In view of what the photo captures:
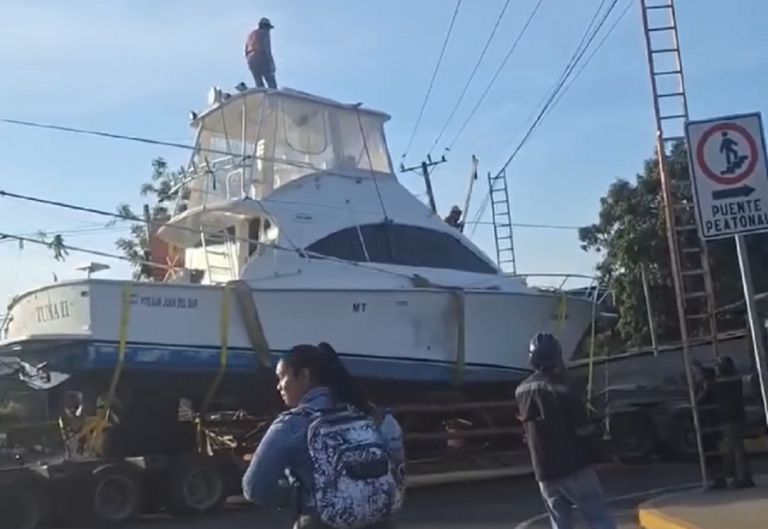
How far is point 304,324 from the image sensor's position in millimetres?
16359

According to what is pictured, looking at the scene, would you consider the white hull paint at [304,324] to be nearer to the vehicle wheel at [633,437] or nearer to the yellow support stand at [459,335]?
the yellow support stand at [459,335]

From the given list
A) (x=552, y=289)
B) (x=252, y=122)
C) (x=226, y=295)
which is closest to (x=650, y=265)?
(x=552, y=289)

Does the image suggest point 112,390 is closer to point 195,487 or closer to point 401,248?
point 195,487

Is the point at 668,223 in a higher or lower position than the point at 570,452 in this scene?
higher

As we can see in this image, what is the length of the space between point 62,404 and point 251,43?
6039mm

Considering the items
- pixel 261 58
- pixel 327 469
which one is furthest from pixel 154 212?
pixel 327 469

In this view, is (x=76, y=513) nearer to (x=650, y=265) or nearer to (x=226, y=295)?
(x=226, y=295)

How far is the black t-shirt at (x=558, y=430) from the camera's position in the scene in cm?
768

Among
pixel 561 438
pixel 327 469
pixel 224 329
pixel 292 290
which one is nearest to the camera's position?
pixel 327 469

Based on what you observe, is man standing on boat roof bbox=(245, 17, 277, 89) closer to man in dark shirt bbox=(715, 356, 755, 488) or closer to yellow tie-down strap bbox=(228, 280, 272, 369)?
yellow tie-down strap bbox=(228, 280, 272, 369)

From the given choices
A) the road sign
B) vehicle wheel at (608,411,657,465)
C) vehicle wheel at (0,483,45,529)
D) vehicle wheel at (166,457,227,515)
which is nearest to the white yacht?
vehicle wheel at (166,457,227,515)

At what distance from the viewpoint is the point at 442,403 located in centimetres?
1783

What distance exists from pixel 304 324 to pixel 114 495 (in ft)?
10.3

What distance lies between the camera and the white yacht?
50.7 feet
